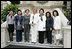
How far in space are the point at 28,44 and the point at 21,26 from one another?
31.4 inches

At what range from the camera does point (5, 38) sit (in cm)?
891

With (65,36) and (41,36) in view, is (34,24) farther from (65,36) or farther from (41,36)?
(65,36)

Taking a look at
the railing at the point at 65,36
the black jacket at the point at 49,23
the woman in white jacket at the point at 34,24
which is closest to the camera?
the railing at the point at 65,36

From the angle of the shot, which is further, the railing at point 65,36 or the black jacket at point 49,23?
the black jacket at point 49,23

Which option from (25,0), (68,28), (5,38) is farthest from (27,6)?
(68,28)

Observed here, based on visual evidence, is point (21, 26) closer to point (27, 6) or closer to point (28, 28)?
point (28, 28)

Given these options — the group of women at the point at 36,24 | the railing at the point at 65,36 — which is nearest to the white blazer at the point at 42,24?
the group of women at the point at 36,24

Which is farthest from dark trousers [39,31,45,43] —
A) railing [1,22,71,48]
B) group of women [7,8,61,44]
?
railing [1,22,71,48]

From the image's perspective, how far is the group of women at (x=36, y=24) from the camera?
27.7 feet

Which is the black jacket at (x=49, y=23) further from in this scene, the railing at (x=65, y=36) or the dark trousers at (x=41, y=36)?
the railing at (x=65, y=36)

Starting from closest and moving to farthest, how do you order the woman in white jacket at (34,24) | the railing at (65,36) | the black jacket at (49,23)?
the railing at (65,36), the black jacket at (49,23), the woman in white jacket at (34,24)

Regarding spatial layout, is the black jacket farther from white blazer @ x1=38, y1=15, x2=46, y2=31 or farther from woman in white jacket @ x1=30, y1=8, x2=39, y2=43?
woman in white jacket @ x1=30, y1=8, x2=39, y2=43

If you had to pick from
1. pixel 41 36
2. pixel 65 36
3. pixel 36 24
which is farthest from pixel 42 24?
pixel 65 36

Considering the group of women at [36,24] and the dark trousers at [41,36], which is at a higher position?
the group of women at [36,24]
